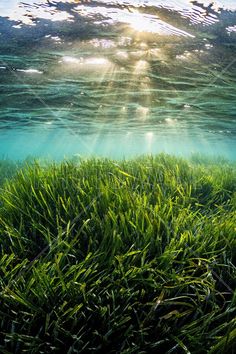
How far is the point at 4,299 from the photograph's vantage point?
2217 mm

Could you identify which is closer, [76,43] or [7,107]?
[76,43]

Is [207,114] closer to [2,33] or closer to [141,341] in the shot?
[2,33]

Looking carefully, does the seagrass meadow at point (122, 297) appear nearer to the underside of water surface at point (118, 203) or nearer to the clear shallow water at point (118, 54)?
the underside of water surface at point (118, 203)

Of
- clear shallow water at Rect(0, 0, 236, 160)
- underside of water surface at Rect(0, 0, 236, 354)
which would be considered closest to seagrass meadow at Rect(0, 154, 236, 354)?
underside of water surface at Rect(0, 0, 236, 354)

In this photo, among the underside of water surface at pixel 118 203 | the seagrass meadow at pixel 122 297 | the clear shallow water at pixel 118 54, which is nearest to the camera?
the seagrass meadow at pixel 122 297

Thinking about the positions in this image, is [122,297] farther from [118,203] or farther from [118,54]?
[118,54]

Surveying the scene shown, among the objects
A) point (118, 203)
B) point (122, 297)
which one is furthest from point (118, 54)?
point (122, 297)

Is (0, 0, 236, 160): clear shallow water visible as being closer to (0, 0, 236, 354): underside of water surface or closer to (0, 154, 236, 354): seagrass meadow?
(0, 0, 236, 354): underside of water surface

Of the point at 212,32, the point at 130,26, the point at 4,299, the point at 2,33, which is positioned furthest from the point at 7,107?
the point at 4,299

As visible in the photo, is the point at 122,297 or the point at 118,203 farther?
the point at 118,203

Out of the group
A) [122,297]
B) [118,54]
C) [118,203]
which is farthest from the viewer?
[118,54]

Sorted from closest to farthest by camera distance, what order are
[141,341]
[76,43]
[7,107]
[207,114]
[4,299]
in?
[141,341] → [4,299] → [76,43] → [7,107] → [207,114]

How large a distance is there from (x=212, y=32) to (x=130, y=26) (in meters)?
1.97

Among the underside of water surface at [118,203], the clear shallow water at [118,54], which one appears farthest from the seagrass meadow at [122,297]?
the clear shallow water at [118,54]
